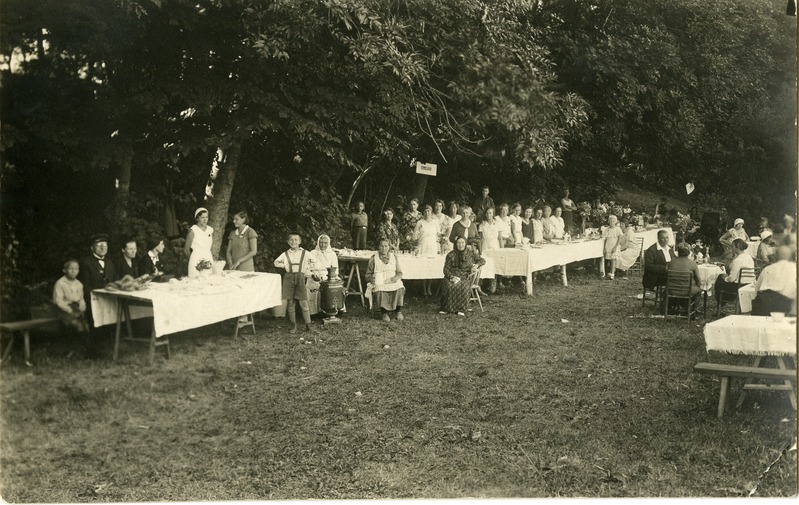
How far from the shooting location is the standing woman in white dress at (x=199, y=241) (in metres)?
4.64

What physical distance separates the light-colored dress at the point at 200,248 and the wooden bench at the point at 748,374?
11.9 ft

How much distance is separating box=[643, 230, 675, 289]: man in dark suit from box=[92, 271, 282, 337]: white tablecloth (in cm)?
414

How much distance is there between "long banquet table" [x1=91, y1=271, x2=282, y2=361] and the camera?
3760 mm

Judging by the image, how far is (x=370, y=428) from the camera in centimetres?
405

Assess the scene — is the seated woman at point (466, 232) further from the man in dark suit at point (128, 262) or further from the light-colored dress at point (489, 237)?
the man in dark suit at point (128, 262)

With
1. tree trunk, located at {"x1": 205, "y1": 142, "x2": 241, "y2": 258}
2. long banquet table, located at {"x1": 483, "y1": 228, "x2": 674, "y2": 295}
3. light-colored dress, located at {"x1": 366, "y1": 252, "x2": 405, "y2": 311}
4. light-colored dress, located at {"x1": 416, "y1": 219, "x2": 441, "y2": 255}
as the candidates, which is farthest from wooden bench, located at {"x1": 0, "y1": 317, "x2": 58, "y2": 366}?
long banquet table, located at {"x1": 483, "y1": 228, "x2": 674, "y2": 295}

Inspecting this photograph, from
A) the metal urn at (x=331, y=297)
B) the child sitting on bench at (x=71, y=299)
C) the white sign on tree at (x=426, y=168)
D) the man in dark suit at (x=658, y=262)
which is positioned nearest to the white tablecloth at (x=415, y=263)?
the metal urn at (x=331, y=297)

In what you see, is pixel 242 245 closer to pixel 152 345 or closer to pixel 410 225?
pixel 152 345

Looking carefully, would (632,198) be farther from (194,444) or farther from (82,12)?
(82,12)

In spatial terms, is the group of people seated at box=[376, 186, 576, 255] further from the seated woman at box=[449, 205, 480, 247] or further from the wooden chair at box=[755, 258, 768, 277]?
the wooden chair at box=[755, 258, 768, 277]

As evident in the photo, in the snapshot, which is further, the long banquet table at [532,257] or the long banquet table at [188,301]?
the long banquet table at [532,257]

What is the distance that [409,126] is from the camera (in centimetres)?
474

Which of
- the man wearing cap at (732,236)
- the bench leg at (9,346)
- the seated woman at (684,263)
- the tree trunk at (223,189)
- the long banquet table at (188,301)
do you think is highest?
the tree trunk at (223,189)

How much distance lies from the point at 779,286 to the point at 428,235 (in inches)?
181
